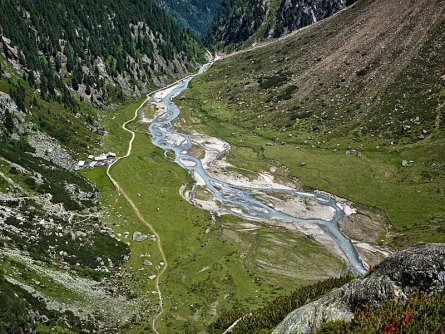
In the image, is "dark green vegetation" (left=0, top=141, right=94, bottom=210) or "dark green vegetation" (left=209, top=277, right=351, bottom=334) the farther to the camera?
"dark green vegetation" (left=0, top=141, right=94, bottom=210)

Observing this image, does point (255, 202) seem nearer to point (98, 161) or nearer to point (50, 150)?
point (98, 161)

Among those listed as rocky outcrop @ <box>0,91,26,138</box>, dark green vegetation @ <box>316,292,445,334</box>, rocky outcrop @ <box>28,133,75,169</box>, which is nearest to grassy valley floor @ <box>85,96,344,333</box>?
rocky outcrop @ <box>28,133,75,169</box>

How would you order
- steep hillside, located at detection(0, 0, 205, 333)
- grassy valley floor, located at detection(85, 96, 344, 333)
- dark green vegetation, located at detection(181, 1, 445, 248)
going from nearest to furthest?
steep hillside, located at detection(0, 0, 205, 333), grassy valley floor, located at detection(85, 96, 344, 333), dark green vegetation, located at detection(181, 1, 445, 248)

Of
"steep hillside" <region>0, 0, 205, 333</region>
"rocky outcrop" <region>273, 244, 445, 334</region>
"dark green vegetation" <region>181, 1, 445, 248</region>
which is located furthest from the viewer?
"dark green vegetation" <region>181, 1, 445, 248</region>

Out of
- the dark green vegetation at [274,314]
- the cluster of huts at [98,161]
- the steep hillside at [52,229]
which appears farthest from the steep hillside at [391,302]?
the cluster of huts at [98,161]

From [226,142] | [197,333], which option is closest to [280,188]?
[226,142]

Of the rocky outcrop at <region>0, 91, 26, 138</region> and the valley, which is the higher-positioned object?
the rocky outcrop at <region>0, 91, 26, 138</region>

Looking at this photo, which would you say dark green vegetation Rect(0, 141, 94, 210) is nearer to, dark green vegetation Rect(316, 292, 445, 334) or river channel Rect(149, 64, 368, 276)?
river channel Rect(149, 64, 368, 276)
